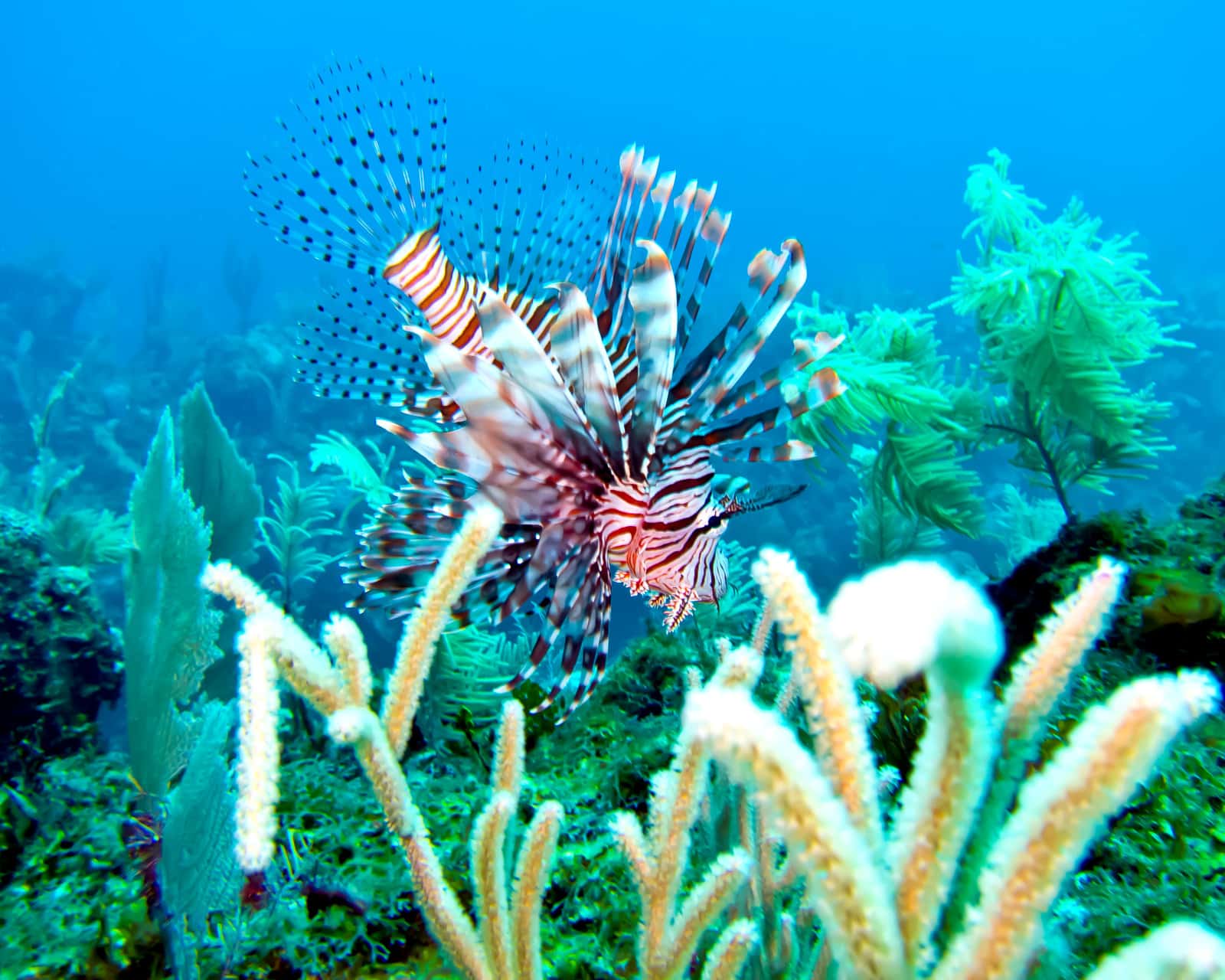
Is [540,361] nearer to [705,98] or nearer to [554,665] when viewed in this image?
[554,665]

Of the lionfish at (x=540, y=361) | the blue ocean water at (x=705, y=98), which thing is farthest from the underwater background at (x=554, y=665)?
the blue ocean water at (x=705, y=98)

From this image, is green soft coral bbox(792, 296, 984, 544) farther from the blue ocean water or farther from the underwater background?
the blue ocean water

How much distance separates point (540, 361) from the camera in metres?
1.92

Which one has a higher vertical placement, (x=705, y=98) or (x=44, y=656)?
(x=705, y=98)

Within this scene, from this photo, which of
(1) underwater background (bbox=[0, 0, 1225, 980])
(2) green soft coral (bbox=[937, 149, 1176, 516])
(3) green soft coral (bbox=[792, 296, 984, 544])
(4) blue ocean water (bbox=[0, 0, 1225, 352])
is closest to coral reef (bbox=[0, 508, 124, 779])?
(1) underwater background (bbox=[0, 0, 1225, 980])

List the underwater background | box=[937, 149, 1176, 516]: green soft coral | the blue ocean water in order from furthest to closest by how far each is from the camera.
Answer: the blue ocean water, box=[937, 149, 1176, 516]: green soft coral, the underwater background

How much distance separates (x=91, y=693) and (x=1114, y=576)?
399cm

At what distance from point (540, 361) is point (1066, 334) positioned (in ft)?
12.6

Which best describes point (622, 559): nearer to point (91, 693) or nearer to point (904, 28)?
point (91, 693)

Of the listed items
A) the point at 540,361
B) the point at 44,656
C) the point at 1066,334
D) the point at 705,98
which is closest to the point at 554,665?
the point at 44,656

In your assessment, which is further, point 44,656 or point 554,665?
point 554,665

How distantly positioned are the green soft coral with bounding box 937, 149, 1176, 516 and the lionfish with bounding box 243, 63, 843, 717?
2499mm

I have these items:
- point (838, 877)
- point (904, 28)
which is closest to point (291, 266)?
point (838, 877)

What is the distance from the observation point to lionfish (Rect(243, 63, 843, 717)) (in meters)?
2.08
